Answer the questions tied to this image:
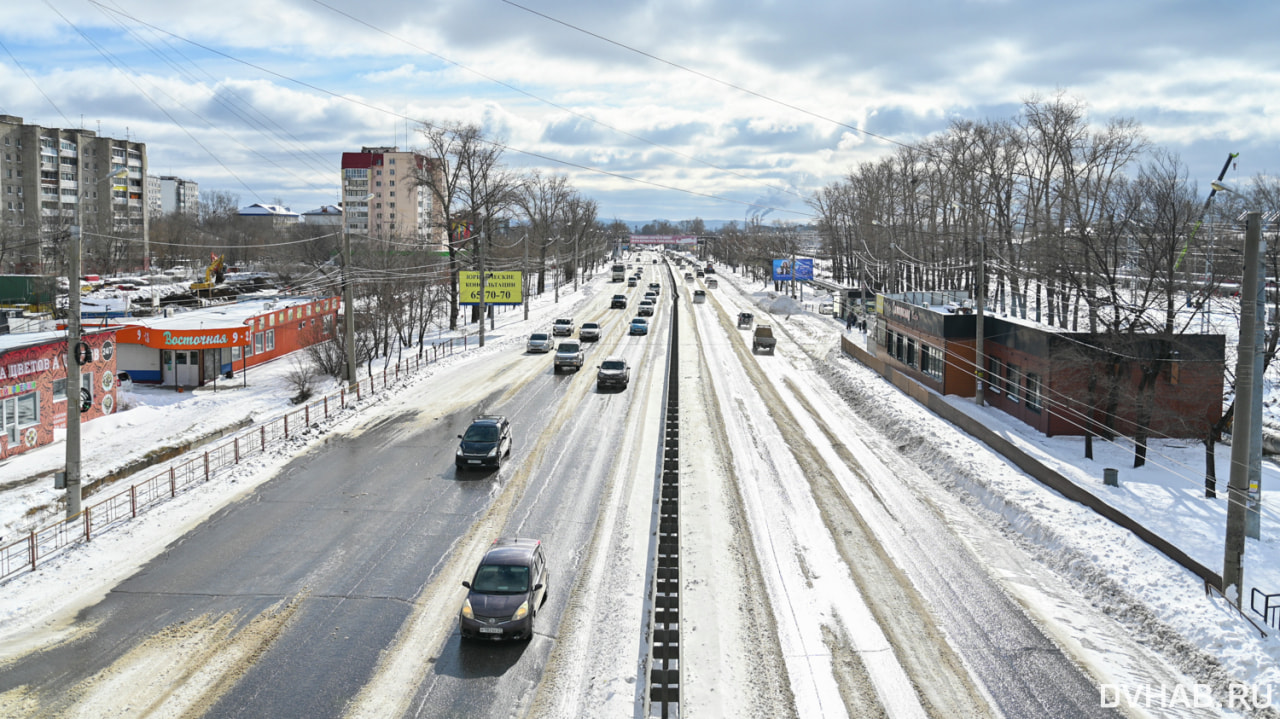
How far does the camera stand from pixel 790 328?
74.5 m

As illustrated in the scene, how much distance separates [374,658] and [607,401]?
81.3 ft

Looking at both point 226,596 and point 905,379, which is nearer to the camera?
point 226,596

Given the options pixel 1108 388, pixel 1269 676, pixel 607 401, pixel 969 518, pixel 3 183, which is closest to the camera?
pixel 1269 676

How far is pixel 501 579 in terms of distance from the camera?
15.9m

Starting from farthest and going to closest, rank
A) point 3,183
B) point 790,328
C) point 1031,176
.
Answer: point 3,183, point 790,328, point 1031,176

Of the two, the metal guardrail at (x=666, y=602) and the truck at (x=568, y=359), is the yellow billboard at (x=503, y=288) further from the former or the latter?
the metal guardrail at (x=666, y=602)

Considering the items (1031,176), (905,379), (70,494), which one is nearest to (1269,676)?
(70,494)

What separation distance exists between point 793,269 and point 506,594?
3294 inches

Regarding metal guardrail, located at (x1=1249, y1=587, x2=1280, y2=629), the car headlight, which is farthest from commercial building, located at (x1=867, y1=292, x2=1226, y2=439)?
the car headlight

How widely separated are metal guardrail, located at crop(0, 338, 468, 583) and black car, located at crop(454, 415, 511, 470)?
22.8ft

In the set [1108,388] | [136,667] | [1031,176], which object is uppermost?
[1031,176]

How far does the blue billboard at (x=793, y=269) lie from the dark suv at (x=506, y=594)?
8213 cm

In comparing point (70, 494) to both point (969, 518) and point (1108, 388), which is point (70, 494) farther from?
point (1108, 388)

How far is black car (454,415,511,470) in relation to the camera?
88.5ft
